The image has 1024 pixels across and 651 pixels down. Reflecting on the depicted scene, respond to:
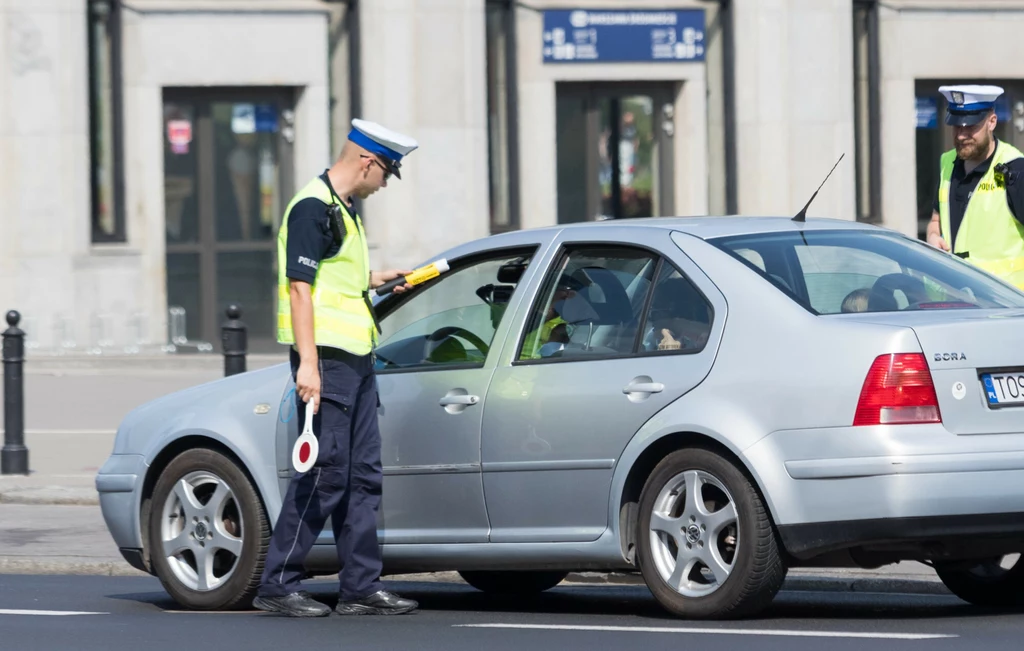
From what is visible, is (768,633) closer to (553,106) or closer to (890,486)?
(890,486)

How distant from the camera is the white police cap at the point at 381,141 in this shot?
7.41 metres

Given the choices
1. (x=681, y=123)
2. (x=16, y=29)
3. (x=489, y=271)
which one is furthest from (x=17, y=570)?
(x=681, y=123)

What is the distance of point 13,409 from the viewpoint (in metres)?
13.1

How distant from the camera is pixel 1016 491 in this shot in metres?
6.38

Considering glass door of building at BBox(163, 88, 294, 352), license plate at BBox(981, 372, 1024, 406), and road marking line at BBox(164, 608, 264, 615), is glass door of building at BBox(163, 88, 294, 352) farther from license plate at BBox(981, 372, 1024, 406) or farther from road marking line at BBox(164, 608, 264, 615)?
license plate at BBox(981, 372, 1024, 406)

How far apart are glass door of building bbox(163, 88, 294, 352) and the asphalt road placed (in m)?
14.0

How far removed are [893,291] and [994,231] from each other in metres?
1.98

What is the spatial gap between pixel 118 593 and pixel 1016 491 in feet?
13.6

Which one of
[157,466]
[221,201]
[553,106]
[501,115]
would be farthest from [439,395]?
[553,106]

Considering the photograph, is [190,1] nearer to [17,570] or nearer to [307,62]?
[307,62]

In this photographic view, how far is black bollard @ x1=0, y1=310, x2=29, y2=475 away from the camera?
12969 millimetres

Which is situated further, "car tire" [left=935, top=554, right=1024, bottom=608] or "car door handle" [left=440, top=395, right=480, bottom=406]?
"car tire" [left=935, top=554, right=1024, bottom=608]

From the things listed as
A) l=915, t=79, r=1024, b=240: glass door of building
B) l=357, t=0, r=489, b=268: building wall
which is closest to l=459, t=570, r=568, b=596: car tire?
l=357, t=0, r=489, b=268: building wall

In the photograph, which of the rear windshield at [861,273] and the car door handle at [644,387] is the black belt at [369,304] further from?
the rear windshield at [861,273]
